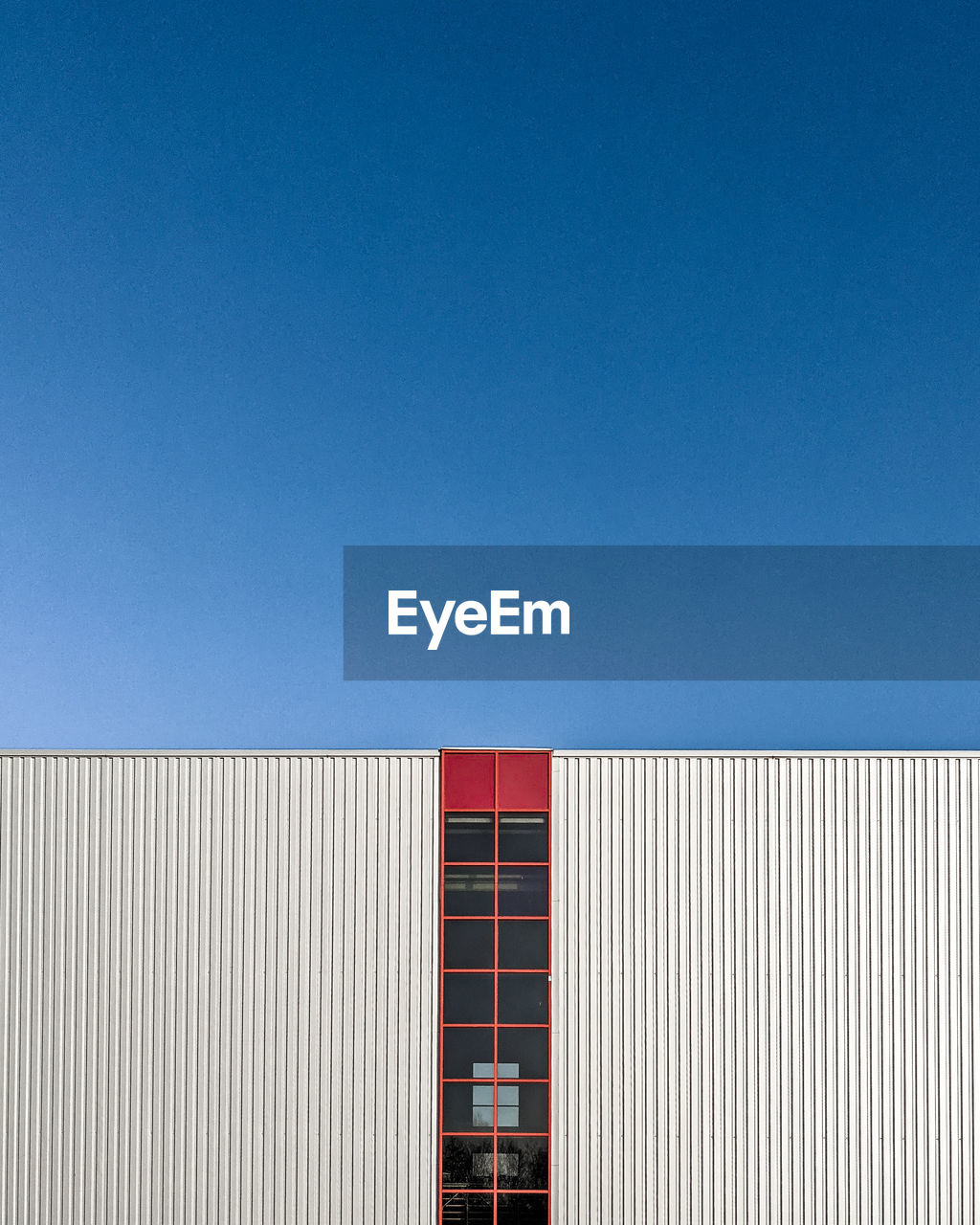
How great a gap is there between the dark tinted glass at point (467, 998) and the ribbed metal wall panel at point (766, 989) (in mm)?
1549

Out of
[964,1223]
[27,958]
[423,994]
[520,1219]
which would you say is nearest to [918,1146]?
[964,1223]

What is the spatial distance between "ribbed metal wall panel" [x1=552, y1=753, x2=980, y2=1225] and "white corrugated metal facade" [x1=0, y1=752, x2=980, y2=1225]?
6 centimetres

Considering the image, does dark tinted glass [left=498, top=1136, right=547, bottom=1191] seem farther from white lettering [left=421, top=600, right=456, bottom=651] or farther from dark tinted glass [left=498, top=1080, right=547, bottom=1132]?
white lettering [left=421, top=600, right=456, bottom=651]

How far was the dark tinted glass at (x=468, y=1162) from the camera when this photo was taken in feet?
75.4

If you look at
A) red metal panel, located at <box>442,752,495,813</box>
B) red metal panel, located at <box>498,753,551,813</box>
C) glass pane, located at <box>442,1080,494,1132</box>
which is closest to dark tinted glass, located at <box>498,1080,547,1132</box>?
glass pane, located at <box>442,1080,494,1132</box>

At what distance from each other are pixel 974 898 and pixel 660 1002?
24.6 feet

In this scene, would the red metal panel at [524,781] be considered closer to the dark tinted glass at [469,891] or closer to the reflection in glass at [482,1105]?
the dark tinted glass at [469,891]

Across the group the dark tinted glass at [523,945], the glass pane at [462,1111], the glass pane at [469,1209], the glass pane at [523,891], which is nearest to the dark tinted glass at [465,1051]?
the glass pane at [462,1111]

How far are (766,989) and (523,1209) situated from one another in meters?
7.21

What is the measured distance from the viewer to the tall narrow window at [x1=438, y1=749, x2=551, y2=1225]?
2302cm

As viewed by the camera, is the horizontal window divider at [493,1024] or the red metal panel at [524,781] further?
the red metal panel at [524,781]

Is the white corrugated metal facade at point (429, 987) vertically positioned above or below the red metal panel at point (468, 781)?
below

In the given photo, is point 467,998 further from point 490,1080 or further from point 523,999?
Answer: point 490,1080

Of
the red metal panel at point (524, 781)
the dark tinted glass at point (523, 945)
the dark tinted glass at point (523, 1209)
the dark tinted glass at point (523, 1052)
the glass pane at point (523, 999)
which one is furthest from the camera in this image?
the red metal panel at point (524, 781)
